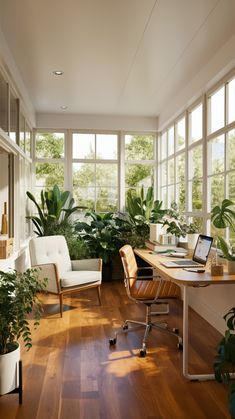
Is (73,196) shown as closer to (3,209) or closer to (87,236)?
(87,236)

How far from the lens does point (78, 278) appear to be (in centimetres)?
444

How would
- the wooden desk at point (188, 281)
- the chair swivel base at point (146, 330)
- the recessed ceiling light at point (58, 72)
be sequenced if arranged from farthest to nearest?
1. the recessed ceiling light at point (58, 72)
2. the chair swivel base at point (146, 330)
3. the wooden desk at point (188, 281)

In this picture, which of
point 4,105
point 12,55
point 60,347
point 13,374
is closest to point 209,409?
point 13,374

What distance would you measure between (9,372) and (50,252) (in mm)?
2579

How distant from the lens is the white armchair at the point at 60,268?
4316 mm

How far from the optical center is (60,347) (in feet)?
10.9

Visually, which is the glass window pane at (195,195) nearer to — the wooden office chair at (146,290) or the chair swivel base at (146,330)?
the wooden office chair at (146,290)

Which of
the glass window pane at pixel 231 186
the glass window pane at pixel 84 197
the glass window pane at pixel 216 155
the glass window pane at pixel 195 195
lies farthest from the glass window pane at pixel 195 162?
the glass window pane at pixel 84 197

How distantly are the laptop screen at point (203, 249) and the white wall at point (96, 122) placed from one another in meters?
3.59

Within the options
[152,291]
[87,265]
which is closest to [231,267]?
[152,291]

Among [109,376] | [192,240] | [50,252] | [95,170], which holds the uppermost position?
[95,170]

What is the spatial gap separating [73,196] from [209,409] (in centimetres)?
481

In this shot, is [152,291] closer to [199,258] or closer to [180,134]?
[199,258]

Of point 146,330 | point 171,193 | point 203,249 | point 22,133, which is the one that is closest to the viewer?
point 146,330
